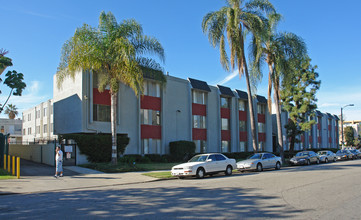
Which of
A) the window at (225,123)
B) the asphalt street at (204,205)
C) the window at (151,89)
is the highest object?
the window at (151,89)

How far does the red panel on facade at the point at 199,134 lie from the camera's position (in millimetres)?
35719

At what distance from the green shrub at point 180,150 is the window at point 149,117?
2812 millimetres

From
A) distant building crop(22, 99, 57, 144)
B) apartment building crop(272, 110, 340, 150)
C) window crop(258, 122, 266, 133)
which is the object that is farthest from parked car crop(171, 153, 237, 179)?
apartment building crop(272, 110, 340, 150)

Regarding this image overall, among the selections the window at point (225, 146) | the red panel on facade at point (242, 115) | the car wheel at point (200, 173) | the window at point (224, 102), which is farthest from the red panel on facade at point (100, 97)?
the red panel on facade at point (242, 115)

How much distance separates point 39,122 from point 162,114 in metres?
25.9

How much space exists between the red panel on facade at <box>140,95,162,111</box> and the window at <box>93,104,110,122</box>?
12.3ft

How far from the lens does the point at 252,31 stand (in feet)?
83.6

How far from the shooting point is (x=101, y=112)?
1098 inches

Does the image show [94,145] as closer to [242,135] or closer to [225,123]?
[225,123]

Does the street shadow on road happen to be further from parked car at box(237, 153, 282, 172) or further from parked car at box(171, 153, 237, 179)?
parked car at box(237, 153, 282, 172)

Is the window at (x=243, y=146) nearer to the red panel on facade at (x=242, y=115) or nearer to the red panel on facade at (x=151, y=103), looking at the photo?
the red panel on facade at (x=242, y=115)

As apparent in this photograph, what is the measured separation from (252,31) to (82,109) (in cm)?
1530

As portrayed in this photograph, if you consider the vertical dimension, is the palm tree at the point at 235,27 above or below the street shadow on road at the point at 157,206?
above

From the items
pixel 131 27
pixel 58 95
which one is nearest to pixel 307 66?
pixel 131 27
